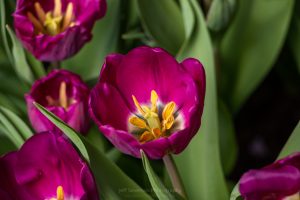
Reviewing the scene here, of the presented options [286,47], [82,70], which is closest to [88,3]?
[82,70]

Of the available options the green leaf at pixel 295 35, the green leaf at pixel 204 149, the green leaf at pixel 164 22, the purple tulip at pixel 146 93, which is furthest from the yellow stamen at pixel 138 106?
the green leaf at pixel 295 35

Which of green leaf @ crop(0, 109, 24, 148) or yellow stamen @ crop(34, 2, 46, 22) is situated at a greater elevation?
yellow stamen @ crop(34, 2, 46, 22)

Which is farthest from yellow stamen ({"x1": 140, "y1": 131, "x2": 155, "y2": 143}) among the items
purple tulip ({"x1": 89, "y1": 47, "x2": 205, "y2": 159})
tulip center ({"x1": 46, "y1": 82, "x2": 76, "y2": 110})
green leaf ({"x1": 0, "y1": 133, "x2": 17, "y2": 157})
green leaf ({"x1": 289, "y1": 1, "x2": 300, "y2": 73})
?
green leaf ({"x1": 289, "y1": 1, "x2": 300, "y2": 73})

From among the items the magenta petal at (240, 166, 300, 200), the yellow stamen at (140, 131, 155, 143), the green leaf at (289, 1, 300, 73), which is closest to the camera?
the magenta petal at (240, 166, 300, 200)

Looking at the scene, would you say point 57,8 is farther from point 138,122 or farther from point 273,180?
point 273,180

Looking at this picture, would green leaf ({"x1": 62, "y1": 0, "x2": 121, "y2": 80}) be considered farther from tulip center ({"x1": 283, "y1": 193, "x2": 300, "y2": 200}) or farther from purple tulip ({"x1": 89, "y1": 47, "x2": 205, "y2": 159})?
tulip center ({"x1": 283, "y1": 193, "x2": 300, "y2": 200})

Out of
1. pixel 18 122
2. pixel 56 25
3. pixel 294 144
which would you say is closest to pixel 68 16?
pixel 56 25

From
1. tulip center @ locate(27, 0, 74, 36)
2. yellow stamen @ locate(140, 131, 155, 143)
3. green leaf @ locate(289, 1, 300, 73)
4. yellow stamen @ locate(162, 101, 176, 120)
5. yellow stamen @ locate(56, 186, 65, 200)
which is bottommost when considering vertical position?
green leaf @ locate(289, 1, 300, 73)
